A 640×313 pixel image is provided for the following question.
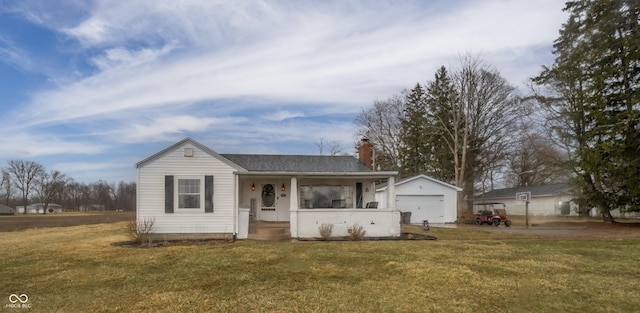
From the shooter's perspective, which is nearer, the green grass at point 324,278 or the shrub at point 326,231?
the green grass at point 324,278

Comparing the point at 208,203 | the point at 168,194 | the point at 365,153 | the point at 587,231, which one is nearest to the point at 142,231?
the point at 168,194

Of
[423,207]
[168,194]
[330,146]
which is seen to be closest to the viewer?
[168,194]

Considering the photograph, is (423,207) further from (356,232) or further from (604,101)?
(356,232)

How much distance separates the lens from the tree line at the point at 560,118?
22.9m

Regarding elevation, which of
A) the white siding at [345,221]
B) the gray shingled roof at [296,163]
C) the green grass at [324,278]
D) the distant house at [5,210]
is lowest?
the distant house at [5,210]

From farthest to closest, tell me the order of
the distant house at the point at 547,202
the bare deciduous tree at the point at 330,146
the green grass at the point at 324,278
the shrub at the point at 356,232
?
the bare deciduous tree at the point at 330,146, the distant house at the point at 547,202, the shrub at the point at 356,232, the green grass at the point at 324,278

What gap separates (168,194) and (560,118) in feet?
81.2

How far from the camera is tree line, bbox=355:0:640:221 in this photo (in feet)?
75.3

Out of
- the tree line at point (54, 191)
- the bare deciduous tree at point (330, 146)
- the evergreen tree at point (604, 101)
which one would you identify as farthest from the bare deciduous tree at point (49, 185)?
the evergreen tree at point (604, 101)

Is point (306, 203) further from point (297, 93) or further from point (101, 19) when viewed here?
point (101, 19)

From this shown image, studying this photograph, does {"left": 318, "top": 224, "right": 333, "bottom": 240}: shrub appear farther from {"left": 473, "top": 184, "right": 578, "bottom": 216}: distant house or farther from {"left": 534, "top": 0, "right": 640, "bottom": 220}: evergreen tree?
{"left": 473, "top": 184, "right": 578, "bottom": 216}: distant house

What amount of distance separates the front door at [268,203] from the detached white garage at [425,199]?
1145 cm

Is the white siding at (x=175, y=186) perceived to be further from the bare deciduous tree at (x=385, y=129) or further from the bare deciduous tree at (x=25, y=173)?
the bare deciduous tree at (x=25, y=173)

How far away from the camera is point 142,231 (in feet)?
46.4
